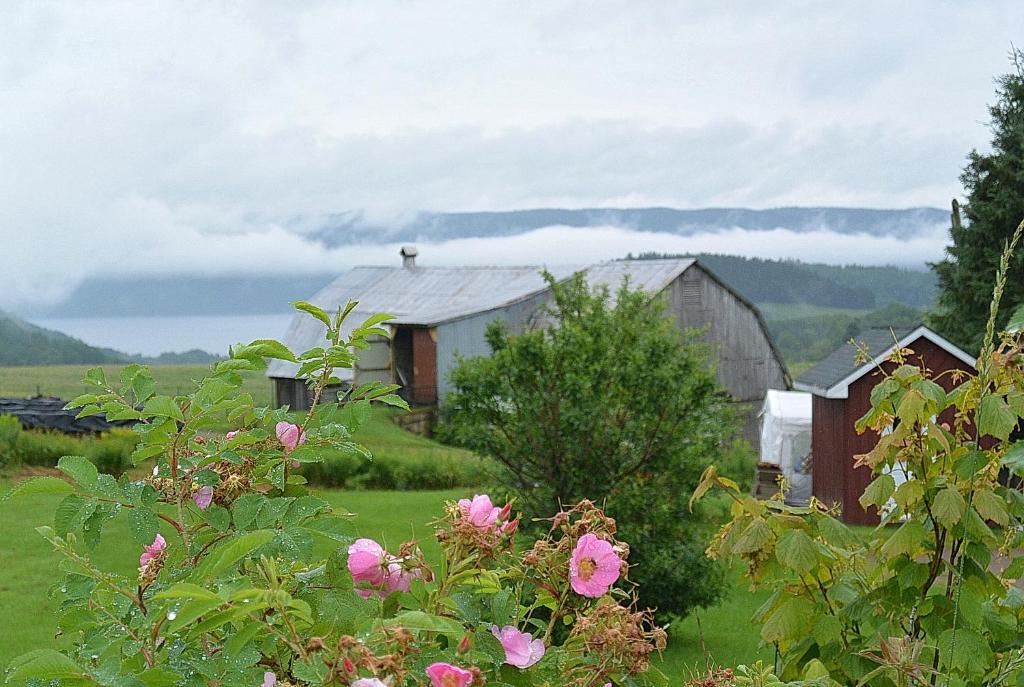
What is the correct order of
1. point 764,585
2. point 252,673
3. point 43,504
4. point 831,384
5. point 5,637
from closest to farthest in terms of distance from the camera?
point 252,673 → point 764,585 → point 5,637 → point 43,504 → point 831,384

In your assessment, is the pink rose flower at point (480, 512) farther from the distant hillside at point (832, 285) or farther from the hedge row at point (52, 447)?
the distant hillside at point (832, 285)

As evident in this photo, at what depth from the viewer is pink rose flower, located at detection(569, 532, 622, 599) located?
5.50ft

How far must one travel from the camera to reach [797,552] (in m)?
3.01

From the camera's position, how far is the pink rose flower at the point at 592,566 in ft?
5.50

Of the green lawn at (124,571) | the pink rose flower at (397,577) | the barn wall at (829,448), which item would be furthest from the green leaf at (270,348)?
the barn wall at (829,448)

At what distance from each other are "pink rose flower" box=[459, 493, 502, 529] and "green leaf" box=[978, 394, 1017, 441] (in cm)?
154

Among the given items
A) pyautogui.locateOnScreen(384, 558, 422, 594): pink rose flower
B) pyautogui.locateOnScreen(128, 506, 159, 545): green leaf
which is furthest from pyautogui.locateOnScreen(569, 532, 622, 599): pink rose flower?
pyautogui.locateOnScreen(128, 506, 159, 545): green leaf

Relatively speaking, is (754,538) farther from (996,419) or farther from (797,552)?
(996,419)

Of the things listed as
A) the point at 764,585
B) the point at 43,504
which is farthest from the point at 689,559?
the point at 43,504

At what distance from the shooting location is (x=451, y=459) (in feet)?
61.8

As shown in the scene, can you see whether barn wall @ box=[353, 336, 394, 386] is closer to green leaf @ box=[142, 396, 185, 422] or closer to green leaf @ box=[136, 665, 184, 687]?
green leaf @ box=[142, 396, 185, 422]

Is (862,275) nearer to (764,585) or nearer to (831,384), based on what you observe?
(831,384)

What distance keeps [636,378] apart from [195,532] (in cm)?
670

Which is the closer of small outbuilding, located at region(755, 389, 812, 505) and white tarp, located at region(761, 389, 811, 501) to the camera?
small outbuilding, located at region(755, 389, 812, 505)
